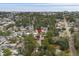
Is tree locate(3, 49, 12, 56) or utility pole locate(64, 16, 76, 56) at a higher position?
utility pole locate(64, 16, 76, 56)

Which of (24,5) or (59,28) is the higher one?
(24,5)

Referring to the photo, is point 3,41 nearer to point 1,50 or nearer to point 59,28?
point 1,50

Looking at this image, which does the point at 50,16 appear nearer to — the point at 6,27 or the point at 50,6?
the point at 50,6

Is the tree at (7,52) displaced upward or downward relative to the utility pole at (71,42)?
downward

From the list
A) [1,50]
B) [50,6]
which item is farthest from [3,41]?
[50,6]

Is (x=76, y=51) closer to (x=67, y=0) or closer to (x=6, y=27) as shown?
(x=67, y=0)

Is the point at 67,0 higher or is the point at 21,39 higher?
the point at 67,0

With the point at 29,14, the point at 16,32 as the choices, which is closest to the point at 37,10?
the point at 29,14

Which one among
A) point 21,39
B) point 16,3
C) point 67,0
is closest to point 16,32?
point 21,39

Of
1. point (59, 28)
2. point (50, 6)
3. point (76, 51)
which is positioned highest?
point (50, 6)
